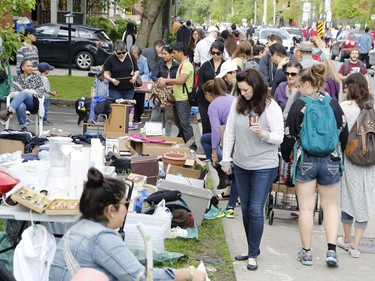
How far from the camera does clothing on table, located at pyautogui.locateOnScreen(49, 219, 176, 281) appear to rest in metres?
4.51

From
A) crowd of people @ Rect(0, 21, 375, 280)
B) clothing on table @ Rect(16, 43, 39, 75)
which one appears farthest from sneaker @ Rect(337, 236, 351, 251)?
clothing on table @ Rect(16, 43, 39, 75)

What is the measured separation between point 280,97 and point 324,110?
9.62ft

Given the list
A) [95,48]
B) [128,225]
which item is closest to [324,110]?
[128,225]

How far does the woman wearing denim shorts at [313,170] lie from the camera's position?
298 inches

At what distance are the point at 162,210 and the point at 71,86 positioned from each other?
13.9 meters

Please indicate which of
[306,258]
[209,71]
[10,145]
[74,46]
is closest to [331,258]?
[306,258]

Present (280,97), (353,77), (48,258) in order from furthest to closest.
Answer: (280,97), (353,77), (48,258)

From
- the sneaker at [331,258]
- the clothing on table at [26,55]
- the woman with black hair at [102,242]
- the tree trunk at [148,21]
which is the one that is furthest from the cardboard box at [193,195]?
the tree trunk at [148,21]

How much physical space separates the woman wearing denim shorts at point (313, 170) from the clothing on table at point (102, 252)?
3354 millimetres

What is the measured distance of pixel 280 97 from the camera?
10383mm

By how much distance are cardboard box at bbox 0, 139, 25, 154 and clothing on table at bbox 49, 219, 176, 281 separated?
6.02 m

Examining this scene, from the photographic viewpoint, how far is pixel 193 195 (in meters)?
8.80

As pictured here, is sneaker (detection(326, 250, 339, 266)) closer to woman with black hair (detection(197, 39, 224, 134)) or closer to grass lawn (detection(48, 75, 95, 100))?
woman with black hair (detection(197, 39, 224, 134))

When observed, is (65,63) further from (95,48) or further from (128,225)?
(128,225)
